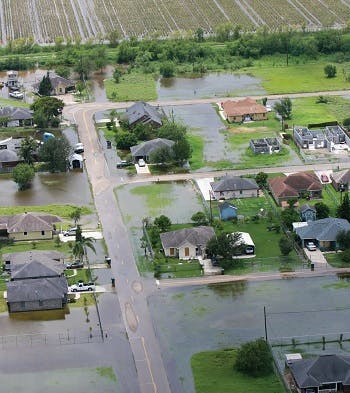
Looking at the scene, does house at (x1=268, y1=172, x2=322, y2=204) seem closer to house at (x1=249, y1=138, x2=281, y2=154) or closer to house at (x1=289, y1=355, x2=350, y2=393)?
house at (x1=249, y1=138, x2=281, y2=154)

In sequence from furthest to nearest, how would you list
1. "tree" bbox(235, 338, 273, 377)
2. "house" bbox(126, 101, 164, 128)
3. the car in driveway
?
1. "house" bbox(126, 101, 164, 128)
2. the car in driveway
3. "tree" bbox(235, 338, 273, 377)

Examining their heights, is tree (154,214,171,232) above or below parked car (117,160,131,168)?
above

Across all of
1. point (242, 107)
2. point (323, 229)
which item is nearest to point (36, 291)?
point (323, 229)

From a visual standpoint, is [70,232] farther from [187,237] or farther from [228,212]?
[228,212]

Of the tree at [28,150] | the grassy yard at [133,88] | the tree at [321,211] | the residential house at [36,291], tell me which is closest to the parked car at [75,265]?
the residential house at [36,291]

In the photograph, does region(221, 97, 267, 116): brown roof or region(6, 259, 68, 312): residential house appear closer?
region(6, 259, 68, 312): residential house

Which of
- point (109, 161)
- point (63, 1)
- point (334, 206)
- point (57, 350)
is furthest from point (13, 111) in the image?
point (63, 1)

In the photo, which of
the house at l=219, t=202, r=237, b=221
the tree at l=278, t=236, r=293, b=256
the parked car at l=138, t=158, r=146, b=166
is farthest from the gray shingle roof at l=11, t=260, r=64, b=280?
the parked car at l=138, t=158, r=146, b=166
